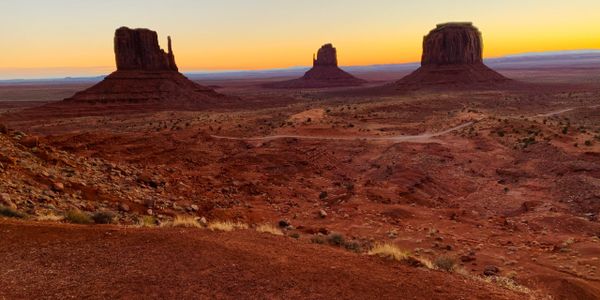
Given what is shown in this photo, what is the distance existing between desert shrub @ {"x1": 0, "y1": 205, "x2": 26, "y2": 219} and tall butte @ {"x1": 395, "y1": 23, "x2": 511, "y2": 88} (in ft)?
288

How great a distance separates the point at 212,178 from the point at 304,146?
32.2 ft

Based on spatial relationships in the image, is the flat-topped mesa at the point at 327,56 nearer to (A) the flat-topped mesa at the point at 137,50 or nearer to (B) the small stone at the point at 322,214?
(A) the flat-topped mesa at the point at 137,50

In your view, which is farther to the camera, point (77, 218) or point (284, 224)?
point (284, 224)

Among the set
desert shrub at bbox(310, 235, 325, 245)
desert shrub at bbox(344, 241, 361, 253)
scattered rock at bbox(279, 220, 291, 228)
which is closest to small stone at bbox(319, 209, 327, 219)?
scattered rock at bbox(279, 220, 291, 228)

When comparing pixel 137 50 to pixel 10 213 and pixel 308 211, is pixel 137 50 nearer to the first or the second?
pixel 308 211

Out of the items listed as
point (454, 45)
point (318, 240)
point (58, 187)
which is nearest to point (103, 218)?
point (58, 187)

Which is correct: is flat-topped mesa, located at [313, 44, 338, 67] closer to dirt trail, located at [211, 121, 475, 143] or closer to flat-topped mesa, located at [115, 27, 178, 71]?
flat-topped mesa, located at [115, 27, 178, 71]

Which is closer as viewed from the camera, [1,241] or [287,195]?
[1,241]

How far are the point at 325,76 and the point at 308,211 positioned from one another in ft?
416

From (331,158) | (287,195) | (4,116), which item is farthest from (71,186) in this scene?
(4,116)

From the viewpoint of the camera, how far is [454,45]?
93312 millimetres

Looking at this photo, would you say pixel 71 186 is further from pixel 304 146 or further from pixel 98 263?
pixel 304 146

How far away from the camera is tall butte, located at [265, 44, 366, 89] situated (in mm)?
133250

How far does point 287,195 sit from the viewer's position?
770 inches
